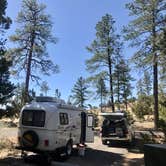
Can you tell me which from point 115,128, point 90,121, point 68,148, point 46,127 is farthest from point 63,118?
point 115,128

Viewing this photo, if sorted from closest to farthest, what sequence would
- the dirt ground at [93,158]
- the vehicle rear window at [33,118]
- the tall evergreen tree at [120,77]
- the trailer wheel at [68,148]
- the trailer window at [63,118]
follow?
the dirt ground at [93,158], the vehicle rear window at [33,118], the trailer window at [63,118], the trailer wheel at [68,148], the tall evergreen tree at [120,77]

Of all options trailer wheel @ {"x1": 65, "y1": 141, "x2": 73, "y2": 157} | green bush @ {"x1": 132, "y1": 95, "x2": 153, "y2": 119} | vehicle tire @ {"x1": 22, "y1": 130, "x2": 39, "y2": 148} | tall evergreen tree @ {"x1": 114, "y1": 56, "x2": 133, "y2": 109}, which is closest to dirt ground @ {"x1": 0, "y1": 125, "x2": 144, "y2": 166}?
trailer wheel @ {"x1": 65, "y1": 141, "x2": 73, "y2": 157}

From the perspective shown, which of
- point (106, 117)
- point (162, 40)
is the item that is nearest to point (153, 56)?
point (162, 40)

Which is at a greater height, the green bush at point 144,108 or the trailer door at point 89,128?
the green bush at point 144,108

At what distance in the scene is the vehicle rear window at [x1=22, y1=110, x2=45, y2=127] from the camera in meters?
16.5

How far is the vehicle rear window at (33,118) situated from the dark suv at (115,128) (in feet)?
28.4

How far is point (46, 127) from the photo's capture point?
53.4 ft

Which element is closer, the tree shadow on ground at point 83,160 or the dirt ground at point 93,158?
the tree shadow on ground at point 83,160

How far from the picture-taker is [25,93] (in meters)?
34.6

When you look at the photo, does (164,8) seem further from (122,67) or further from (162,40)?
(122,67)

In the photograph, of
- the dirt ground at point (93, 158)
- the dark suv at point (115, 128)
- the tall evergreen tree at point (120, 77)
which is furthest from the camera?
the tall evergreen tree at point (120, 77)

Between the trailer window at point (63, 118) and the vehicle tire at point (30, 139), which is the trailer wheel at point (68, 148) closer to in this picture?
the trailer window at point (63, 118)

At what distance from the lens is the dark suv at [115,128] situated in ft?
79.8

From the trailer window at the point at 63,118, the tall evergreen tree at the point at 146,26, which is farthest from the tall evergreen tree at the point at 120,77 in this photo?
the trailer window at the point at 63,118
